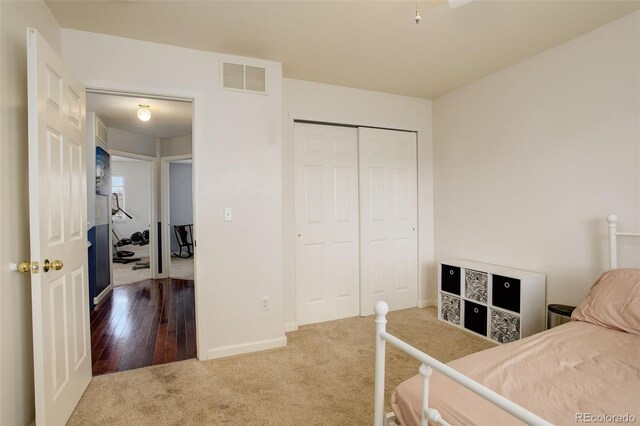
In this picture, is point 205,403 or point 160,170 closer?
point 205,403

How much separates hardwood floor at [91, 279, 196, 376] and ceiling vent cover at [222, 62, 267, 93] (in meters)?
2.28

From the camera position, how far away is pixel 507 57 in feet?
9.25

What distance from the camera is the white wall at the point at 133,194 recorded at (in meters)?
8.54

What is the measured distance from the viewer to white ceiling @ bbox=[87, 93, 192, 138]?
378 cm

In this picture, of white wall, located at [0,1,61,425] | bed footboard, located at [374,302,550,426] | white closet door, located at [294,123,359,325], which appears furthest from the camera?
white closet door, located at [294,123,359,325]

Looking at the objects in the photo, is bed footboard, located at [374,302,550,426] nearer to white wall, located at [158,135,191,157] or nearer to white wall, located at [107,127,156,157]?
white wall, located at [158,135,191,157]

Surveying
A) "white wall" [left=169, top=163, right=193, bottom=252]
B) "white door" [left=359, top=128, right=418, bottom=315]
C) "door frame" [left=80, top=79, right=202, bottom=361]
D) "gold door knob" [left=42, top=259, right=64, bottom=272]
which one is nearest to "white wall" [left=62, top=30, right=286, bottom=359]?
"door frame" [left=80, top=79, right=202, bottom=361]

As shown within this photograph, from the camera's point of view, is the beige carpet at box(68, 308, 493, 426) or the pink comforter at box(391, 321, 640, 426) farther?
the beige carpet at box(68, 308, 493, 426)

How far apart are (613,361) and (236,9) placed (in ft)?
9.13

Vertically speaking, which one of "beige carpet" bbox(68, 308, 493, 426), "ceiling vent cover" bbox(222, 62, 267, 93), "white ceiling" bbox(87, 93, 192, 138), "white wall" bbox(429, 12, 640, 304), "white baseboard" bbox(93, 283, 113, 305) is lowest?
"beige carpet" bbox(68, 308, 493, 426)

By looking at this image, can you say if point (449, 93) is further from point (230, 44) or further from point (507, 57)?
point (230, 44)

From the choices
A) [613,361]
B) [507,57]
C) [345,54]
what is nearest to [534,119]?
[507,57]
